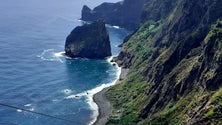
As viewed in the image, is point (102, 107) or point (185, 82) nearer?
point (185, 82)

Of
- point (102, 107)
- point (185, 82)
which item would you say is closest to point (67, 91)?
point (102, 107)

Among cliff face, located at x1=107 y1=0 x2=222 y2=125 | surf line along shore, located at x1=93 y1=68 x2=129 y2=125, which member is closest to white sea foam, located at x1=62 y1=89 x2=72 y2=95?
surf line along shore, located at x1=93 y1=68 x2=129 y2=125

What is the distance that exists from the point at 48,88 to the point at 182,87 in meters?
66.6

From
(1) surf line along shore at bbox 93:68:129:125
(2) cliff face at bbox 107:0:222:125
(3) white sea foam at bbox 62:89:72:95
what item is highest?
(2) cliff face at bbox 107:0:222:125

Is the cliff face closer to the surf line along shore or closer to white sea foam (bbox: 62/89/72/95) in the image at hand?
the surf line along shore

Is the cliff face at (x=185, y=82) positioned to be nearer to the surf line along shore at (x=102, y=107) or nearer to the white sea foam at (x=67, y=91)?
the surf line along shore at (x=102, y=107)

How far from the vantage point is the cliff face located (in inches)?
5325

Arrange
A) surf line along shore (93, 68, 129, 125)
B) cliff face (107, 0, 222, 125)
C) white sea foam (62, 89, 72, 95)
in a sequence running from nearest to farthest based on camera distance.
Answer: cliff face (107, 0, 222, 125) → surf line along shore (93, 68, 129, 125) → white sea foam (62, 89, 72, 95)

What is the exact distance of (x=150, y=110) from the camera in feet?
519

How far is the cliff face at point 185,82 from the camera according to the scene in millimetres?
135250

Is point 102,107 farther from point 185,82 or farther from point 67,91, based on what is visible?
point 185,82

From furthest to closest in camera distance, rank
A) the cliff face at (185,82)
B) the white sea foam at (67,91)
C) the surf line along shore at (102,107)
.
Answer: the white sea foam at (67,91), the surf line along shore at (102,107), the cliff face at (185,82)

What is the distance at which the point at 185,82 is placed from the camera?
152 m

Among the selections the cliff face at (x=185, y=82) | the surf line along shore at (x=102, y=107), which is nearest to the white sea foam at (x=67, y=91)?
the surf line along shore at (x=102, y=107)
